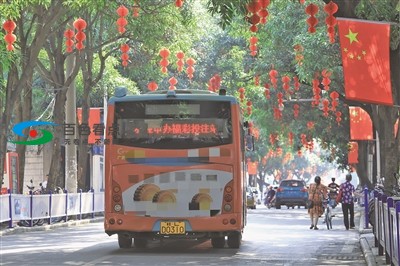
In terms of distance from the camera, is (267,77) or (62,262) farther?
(267,77)

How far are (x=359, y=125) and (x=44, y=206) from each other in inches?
647

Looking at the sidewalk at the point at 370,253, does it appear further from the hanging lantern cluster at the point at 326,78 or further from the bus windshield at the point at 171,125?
the hanging lantern cluster at the point at 326,78

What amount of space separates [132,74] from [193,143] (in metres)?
25.1

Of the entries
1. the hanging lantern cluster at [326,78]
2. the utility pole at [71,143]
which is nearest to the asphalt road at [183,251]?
the hanging lantern cluster at [326,78]

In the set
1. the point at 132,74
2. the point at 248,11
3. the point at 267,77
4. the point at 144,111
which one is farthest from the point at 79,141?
the point at 248,11

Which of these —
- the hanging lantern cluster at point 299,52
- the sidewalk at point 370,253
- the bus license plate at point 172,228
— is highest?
the hanging lantern cluster at point 299,52

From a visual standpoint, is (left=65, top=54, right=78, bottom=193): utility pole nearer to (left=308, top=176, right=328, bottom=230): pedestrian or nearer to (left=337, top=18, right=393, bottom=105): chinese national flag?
(left=308, top=176, right=328, bottom=230): pedestrian

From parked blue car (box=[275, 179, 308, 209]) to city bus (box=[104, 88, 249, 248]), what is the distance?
41554 mm

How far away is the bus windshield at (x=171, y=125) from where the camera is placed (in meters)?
20.8

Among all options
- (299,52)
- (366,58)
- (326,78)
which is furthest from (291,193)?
(366,58)

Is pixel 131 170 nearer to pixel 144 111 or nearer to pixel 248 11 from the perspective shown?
pixel 144 111

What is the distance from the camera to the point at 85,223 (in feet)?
129

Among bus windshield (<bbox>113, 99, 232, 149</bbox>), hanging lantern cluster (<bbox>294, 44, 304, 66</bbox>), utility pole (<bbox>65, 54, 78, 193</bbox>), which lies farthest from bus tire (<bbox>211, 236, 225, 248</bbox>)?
utility pole (<bbox>65, 54, 78, 193</bbox>)

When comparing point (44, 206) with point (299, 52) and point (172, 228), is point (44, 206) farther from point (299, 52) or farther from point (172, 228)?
point (172, 228)
